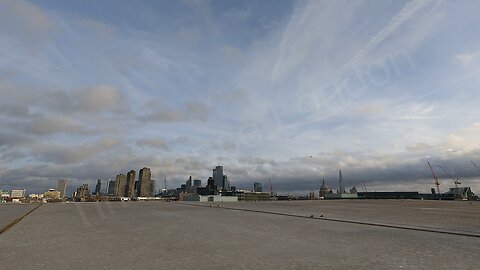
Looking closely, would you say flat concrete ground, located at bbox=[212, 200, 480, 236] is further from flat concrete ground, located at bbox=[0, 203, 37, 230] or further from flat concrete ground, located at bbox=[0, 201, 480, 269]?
flat concrete ground, located at bbox=[0, 203, 37, 230]

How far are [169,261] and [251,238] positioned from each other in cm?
649

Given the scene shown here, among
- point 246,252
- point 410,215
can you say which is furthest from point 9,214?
point 410,215

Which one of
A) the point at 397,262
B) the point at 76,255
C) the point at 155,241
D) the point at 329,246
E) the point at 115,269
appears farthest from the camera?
the point at 155,241

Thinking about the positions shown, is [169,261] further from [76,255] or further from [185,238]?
[185,238]

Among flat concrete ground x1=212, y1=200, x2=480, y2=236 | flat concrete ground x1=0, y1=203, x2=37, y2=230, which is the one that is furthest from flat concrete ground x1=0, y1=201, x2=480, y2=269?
flat concrete ground x1=0, y1=203, x2=37, y2=230

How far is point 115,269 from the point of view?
961 cm

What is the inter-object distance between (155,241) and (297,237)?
733 cm

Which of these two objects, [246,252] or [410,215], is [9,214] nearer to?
[246,252]

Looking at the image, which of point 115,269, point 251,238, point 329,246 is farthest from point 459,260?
point 115,269

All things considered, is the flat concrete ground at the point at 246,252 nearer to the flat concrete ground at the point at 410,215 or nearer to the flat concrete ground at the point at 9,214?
the flat concrete ground at the point at 410,215

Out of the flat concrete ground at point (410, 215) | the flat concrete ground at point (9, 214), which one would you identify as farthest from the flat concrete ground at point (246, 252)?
the flat concrete ground at point (9, 214)

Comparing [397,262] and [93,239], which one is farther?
[93,239]

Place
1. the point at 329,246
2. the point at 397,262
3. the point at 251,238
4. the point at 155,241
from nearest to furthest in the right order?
the point at 397,262 < the point at 329,246 < the point at 155,241 < the point at 251,238

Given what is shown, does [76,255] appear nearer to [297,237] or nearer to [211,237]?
[211,237]
